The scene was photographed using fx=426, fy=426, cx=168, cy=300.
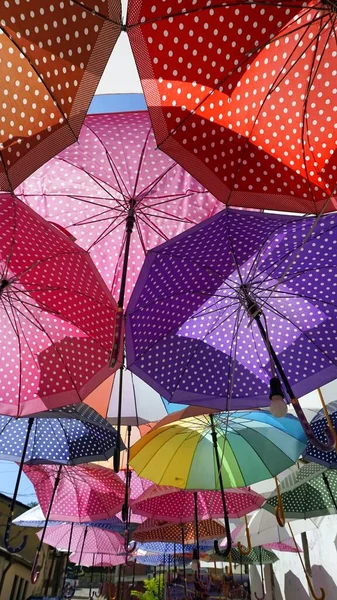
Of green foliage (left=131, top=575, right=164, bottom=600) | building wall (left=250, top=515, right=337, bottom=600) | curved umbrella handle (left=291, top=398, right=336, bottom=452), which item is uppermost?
green foliage (left=131, top=575, right=164, bottom=600)

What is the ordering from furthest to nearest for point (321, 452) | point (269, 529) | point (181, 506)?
1. point (269, 529)
2. point (181, 506)
3. point (321, 452)

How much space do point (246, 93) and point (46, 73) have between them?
94 cm

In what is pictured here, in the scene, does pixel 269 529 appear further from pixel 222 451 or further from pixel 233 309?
pixel 233 309

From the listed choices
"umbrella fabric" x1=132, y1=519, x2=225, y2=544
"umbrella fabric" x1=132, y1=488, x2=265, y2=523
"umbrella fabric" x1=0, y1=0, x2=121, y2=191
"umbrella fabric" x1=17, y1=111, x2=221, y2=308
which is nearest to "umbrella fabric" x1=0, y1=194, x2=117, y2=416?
"umbrella fabric" x1=17, y1=111, x2=221, y2=308

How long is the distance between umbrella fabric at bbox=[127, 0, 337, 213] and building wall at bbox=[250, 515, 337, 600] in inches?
278

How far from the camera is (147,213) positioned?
11.5 ft

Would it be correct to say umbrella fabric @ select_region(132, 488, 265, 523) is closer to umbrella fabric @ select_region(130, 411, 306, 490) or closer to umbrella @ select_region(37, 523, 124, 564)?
umbrella fabric @ select_region(130, 411, 306, 490)

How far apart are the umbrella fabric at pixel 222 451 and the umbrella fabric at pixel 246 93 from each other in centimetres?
300

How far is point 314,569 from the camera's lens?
7688 millimetres

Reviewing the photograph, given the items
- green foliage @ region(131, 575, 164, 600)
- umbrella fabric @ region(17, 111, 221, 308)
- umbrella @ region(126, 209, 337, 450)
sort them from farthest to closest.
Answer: green foliage @ region(131, 575, 164, 600), umbrella fabric @ region(17, 111, 221, 308), umbrella @ region(126, 209, 337, 450)

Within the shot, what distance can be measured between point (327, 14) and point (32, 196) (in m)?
2.37

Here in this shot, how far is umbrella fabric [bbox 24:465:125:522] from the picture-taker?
239 inches

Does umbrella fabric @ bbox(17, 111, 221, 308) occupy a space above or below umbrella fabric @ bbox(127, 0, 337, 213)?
above

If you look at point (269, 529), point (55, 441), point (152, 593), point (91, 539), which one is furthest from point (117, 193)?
point (152, 593)
